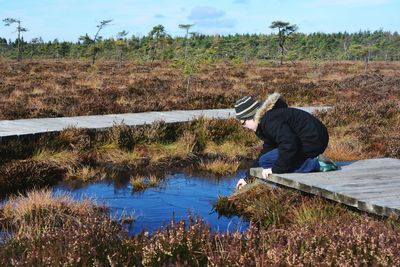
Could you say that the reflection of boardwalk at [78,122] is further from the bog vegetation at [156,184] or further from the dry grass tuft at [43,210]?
the dry grass tuft at [43,210]

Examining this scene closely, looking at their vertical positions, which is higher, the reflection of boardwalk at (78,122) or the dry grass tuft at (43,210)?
the reflection of boardwalk at (78,122)

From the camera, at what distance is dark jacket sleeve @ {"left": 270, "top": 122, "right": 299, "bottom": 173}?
5.58 m

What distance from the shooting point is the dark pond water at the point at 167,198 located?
6090 mm

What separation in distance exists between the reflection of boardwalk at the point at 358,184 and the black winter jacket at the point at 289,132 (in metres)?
0.20

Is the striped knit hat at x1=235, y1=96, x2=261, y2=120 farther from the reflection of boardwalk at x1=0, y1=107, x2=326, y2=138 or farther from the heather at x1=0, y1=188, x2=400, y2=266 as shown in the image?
the reflection of boardwalk at x1=0, y1=107, x2=326, y2=138

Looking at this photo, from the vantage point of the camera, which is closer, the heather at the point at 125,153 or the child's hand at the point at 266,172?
the child's hand at the point at 266,172

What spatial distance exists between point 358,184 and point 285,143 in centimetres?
85

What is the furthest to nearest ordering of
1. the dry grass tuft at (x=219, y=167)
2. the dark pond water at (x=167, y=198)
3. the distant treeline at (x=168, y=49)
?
1. the distant treeline at (x=168, y=49)
2. the dry grass tuft at (x=219, y=167)
3. the dark pond water at (x=167, y=198)

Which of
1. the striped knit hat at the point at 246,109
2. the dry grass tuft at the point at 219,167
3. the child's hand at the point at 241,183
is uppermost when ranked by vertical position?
the striped knit hat at the point at 246,109

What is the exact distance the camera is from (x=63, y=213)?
5.76 meters

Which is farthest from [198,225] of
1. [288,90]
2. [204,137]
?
[288,90]

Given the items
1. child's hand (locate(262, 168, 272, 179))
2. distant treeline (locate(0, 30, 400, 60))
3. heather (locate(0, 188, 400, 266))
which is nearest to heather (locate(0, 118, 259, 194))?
child's hand (locate(262, 168, 272, 179))

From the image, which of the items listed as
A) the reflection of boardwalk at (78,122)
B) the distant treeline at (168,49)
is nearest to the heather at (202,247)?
the reflection of boardwalk at (78,122)

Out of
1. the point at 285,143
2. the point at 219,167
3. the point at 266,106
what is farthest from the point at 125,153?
the point at 285,143
